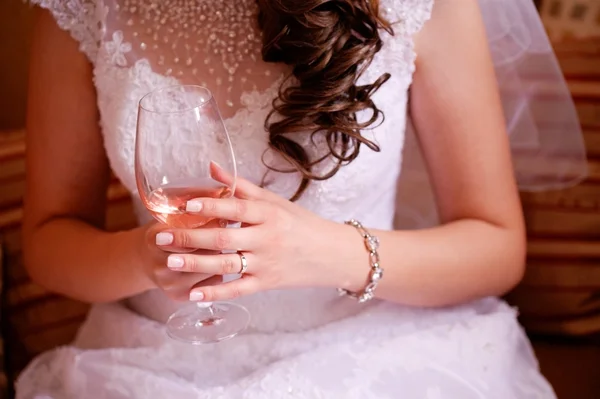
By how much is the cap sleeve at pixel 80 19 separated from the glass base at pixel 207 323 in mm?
458

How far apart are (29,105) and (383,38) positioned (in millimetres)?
626

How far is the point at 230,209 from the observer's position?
729 mm

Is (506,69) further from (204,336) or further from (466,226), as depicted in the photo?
(204,336)

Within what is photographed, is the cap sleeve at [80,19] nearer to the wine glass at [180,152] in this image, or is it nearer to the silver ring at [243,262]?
the wine glass at [180,152]

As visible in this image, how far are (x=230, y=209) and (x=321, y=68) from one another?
32cm

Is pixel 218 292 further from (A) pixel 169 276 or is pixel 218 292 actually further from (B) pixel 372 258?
(B) pixel 372 258

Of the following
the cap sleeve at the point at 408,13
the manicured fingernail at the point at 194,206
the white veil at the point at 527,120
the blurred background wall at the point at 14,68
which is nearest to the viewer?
the manicured fingernail at the point at 194,206

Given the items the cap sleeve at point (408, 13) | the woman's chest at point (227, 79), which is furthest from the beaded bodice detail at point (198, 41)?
the cap sleeve at point (408, 13)

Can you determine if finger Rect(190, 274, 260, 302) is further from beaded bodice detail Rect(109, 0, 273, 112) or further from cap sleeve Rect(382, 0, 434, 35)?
cap sleeve Rect(382, 0, 434, 35)

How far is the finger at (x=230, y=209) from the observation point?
71 centimetres

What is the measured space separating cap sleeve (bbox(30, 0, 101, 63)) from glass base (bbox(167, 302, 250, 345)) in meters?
0.46

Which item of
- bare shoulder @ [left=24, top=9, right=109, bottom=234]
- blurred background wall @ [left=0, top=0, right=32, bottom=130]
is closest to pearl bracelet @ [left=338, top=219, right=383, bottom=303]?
bare shoulder @ [left=24, top=9, right=109, bottom=234]

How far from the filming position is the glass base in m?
0.92

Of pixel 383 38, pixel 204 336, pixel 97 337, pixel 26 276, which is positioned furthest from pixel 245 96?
pixel 26 276
